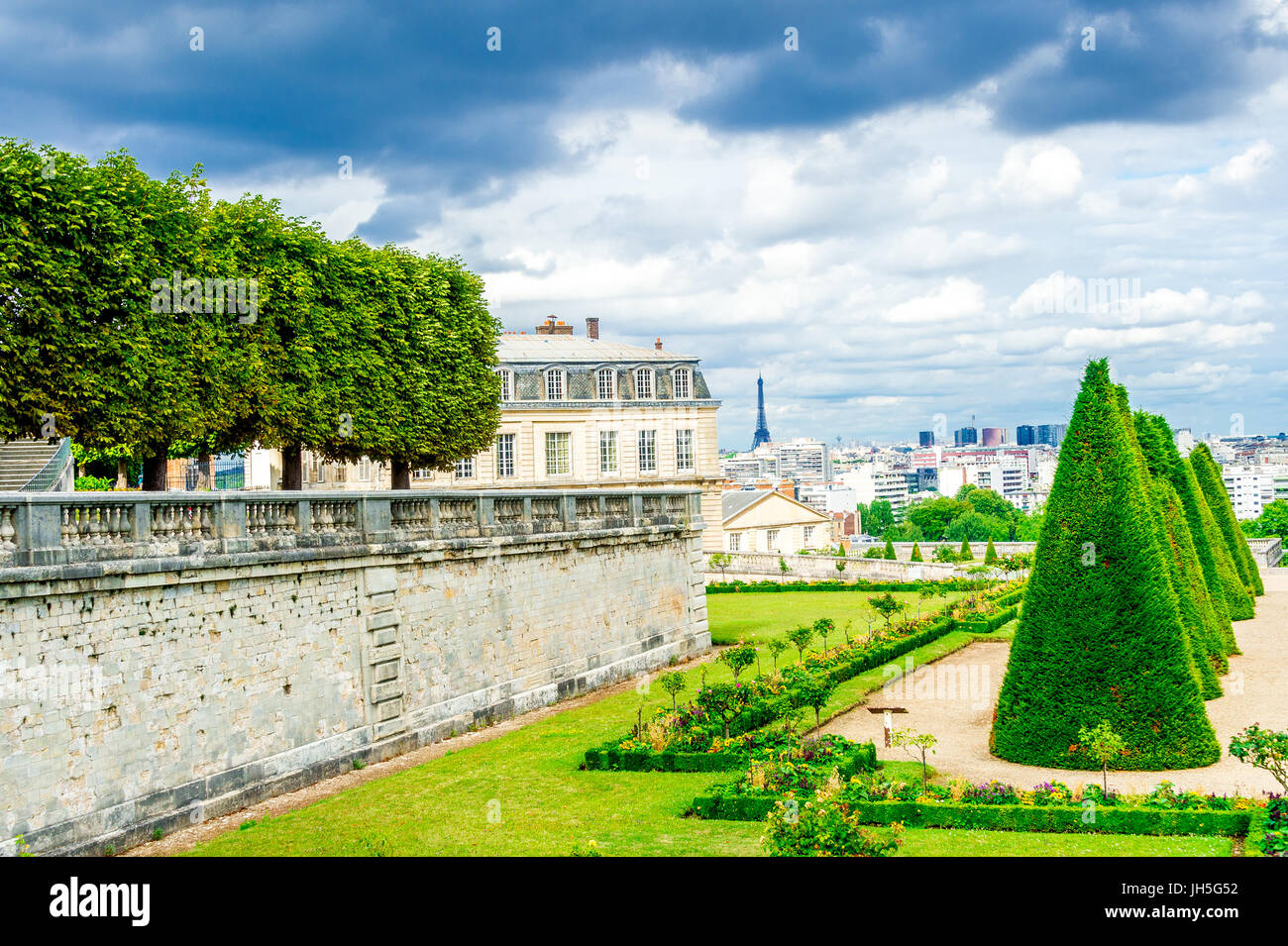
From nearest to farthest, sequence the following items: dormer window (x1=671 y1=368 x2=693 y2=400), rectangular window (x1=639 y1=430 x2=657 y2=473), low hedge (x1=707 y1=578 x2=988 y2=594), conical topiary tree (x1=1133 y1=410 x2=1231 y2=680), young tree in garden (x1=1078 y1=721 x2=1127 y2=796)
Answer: young tree in garden (x1=1078 y1=721 x2=1127 y2=796) → conical topiary tree (x1=1133 y1=410 x2=1231 y2=680) → low hedge (x1=707 y1=578 x2=988 y2=594) → rectangular window (x1=639 y1=430 x2=657 y2=473) → dormer window (x1=671 y1=368 x2=693 y2=400)

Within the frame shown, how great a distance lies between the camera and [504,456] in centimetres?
5712

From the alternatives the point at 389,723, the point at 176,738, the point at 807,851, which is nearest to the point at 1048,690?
the point at 807,851

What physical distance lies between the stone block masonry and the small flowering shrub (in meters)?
8.70

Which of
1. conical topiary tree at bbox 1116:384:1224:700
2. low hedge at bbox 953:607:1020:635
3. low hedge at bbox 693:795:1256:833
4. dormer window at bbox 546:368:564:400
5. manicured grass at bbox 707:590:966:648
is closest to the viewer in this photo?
low hedge at bbox 693:795:1256:833

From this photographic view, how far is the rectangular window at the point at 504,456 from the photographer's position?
56.9m

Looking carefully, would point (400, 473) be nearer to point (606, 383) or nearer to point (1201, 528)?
point (1201, 528)

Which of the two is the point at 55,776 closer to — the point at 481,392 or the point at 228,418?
the point at 228,418

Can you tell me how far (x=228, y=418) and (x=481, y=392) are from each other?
38.0 feet

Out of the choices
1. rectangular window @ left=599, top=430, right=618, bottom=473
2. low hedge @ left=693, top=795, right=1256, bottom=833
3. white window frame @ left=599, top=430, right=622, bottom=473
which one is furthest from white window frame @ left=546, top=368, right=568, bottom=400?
low hedge @ left=693, top=795, right=1256, bottom=833

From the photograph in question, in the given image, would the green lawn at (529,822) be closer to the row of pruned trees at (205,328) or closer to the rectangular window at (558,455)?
the row of pruned trees at (205,328)

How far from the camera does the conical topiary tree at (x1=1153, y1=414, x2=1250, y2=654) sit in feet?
93.5

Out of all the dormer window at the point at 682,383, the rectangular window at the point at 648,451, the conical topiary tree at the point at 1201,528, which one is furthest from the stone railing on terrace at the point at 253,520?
the dormer window at the point at 682,383

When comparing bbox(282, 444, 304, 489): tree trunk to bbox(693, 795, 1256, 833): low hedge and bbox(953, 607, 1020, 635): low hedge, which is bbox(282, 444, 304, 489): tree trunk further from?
bbox(953, 607, 1020, 635): low hedge

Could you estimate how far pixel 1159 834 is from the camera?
13.7 metres
